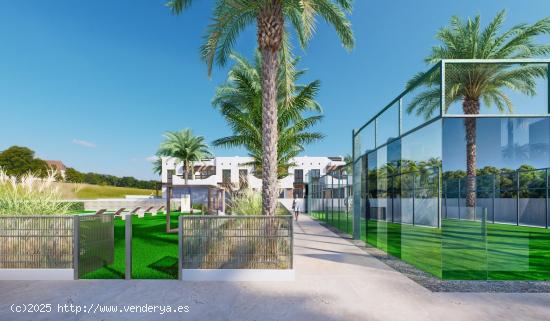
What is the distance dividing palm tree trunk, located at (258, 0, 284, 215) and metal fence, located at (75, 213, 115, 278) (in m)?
3.99

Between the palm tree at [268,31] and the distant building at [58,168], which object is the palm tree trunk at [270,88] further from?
the distant building at [58,168]

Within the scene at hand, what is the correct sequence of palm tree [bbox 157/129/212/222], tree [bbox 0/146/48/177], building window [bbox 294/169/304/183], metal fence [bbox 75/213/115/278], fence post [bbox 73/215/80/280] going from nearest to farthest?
fence post [bbox 73/215/80/280]
metal fence [bbox 75/213/115/278]
palm tree [bbox 157/129/212/222]
building window [bbox 294/169/304/183]
tree [bbox 0/146/48/177]

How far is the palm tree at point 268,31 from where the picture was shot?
822 centimetres

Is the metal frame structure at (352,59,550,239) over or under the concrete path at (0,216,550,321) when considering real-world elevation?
over

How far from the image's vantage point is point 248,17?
10.3 meters

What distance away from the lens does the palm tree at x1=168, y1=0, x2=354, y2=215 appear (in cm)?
822

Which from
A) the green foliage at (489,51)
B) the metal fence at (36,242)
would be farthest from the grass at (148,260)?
the green foliage at (489,51)

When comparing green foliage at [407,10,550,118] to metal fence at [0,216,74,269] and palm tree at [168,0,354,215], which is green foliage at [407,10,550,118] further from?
metal fence at [0,216,74,269]

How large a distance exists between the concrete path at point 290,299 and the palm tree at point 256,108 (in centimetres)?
701

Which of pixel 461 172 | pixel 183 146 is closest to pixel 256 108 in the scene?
pixel 461 172

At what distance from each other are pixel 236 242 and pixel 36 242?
4.28 m

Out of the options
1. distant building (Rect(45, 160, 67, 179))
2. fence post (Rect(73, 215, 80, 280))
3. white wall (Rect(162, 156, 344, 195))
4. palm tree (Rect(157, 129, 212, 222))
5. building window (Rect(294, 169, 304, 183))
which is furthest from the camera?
building window (Rect(294, 169, 304, 183))

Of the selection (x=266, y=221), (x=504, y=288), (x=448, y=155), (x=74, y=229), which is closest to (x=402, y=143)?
(x=504, y=288)

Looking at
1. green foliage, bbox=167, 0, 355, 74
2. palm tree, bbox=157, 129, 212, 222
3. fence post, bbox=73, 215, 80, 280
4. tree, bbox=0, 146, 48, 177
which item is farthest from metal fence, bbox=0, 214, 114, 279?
tree, bbox=0, 146, 48, 177
